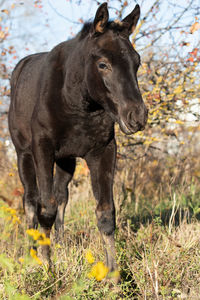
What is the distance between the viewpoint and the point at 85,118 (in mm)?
3508

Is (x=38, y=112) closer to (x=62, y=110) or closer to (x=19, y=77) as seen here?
(x=62, y=110)

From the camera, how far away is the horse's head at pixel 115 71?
9.09ft

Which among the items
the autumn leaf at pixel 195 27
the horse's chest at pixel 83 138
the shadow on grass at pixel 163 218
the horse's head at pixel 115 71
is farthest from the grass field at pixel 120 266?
the autumn leaf at pixel 195 27

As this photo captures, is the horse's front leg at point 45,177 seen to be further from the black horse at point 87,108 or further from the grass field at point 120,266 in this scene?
the grass field at point 120,266

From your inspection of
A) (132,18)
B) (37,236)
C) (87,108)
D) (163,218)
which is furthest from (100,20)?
(163,218)

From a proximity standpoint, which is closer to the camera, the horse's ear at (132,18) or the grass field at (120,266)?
the grass field at (120,266)

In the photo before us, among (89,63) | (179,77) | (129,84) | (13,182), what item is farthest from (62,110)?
(13,182)

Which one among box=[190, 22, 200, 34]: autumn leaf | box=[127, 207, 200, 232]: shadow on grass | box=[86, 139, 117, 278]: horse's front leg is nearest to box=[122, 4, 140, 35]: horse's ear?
box=[86, 139, 117, 278]: horse's front leg

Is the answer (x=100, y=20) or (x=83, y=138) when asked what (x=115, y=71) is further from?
(x=83, y=138)

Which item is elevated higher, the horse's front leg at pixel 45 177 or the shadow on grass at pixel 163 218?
the horse's front leg at pixel 45 177

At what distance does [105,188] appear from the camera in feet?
A: 11.7

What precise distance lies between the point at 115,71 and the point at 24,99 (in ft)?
5.83

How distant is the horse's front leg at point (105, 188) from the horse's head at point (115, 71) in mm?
640

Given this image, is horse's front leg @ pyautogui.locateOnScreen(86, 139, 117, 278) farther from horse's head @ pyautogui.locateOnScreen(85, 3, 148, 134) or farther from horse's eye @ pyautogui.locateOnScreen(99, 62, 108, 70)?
horse's eye @ pyautogui.locateOnScreen(99, 62, 108, 70)
